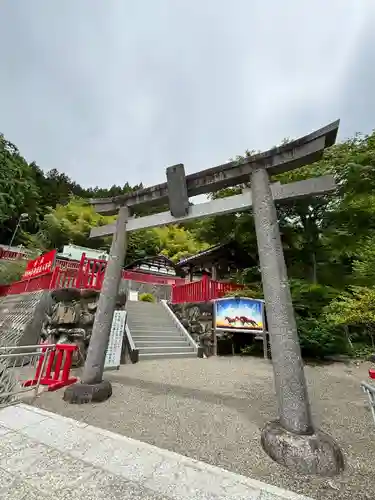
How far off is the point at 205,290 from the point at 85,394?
7.17 m

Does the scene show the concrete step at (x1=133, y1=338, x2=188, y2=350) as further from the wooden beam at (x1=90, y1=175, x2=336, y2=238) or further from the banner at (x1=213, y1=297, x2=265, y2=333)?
the wooden beam at (x1=90, y1=175, x2=336, y2=238)

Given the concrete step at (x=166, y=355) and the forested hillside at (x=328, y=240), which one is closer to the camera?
the concrete step at (x=166, y=355)

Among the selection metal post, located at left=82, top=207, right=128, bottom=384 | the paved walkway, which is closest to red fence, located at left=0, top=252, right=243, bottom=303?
metal post, located at left=82, top=207, right=128, bottom=384

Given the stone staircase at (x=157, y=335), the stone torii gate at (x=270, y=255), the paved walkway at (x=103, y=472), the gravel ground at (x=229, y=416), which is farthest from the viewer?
the stone staircase at (x=157, y=335)

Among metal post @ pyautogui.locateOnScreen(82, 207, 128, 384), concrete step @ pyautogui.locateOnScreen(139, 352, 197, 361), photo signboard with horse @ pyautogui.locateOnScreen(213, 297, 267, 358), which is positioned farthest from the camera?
photo signboard with horse @ pyautogui.locateOnScreen(213, 297, 267, 358)

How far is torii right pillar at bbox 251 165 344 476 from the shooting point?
2.31 meters

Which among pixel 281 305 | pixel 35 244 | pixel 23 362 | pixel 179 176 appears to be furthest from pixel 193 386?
pixel 35 244

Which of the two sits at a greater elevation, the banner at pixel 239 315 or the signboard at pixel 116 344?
the banner at pixel 239 315

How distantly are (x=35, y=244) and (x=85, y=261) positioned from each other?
22.8m

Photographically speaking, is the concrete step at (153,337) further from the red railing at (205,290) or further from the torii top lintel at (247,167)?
the torii top lintel at (247,167)

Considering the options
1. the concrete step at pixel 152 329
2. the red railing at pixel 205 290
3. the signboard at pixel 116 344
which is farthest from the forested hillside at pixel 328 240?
the signboard at pixel 116 344

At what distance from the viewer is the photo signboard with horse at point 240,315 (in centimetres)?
870

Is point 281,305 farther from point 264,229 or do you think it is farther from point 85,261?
point 85,261

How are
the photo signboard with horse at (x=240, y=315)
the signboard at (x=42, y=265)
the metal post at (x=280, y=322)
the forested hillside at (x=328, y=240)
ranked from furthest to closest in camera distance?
the signboard at (x=42, y=265), the photo signboard with horse at (x=240, y=315), the forested hillside at (x=328, y=240), the metal post at (x=280, y=322)
